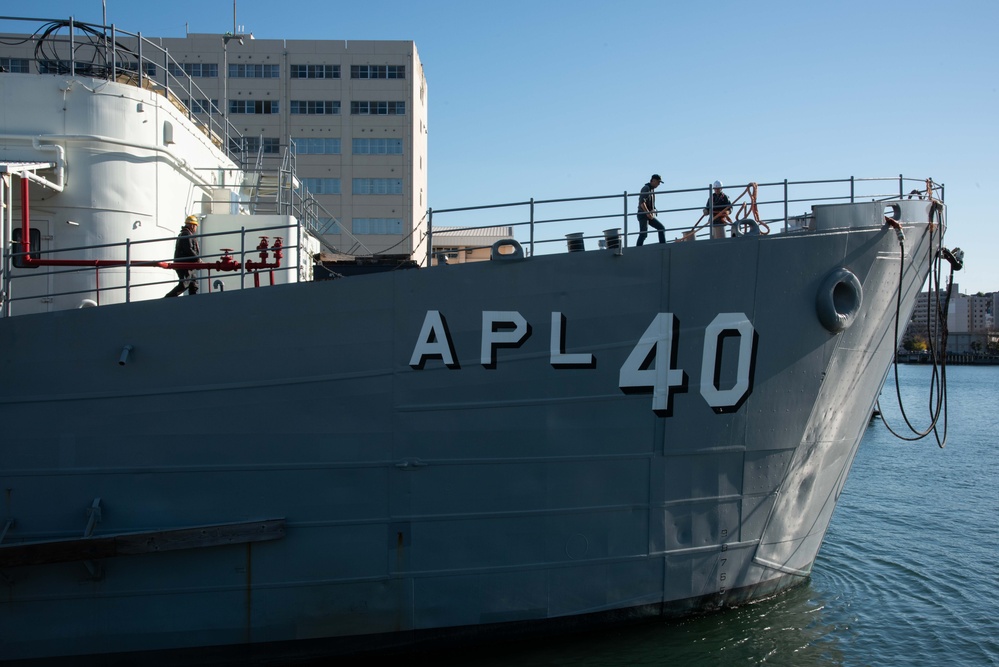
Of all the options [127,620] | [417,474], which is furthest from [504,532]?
[127,620]

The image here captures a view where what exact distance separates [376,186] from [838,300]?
35.4m

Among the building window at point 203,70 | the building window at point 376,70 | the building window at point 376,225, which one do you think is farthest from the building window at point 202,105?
the building window at point 376,225

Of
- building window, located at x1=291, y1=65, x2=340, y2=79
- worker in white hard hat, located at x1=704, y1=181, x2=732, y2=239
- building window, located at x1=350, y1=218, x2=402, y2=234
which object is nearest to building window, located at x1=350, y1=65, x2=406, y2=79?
building window, located at x1=291, y1=65, x2=340, y2=79

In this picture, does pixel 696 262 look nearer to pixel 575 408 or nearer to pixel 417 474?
pixel 575 408

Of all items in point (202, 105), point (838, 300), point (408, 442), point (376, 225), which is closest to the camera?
point (408, 442)

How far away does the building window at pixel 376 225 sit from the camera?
40.9 metres

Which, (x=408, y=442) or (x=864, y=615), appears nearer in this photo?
(x=408, y=442)

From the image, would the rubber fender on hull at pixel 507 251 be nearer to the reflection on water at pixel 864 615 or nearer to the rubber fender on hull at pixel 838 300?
the rubber fender on hull at pixel 838 300

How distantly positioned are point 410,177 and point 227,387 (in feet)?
116

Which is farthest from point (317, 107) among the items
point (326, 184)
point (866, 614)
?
point (866, 614)

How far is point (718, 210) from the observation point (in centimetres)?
773

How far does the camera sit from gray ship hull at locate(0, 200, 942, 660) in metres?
6.56

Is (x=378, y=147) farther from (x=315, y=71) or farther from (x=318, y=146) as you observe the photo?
(x=315, y=71)

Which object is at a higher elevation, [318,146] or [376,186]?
[318,146]
